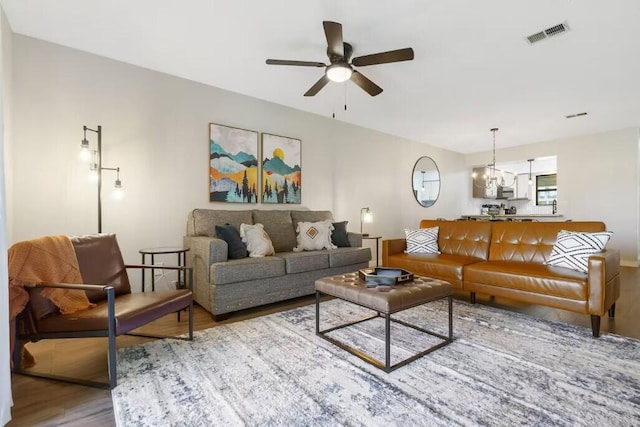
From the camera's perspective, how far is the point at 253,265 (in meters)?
2.86

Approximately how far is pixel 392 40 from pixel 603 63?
2.31 metres

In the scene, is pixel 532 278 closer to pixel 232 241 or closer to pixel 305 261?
pixel 305 261

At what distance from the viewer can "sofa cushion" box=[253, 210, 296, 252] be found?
3779 millimetres

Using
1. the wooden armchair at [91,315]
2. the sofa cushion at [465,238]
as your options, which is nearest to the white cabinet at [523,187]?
the sofa cushion at [465,238]

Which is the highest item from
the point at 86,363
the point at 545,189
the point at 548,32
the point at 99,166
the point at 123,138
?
the point at 548,32

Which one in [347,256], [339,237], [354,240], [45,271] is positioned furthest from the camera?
[354,240]

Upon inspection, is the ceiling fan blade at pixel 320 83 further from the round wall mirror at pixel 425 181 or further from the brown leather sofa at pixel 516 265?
the round wall mirror at pixel 425 181

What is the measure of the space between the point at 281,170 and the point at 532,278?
10.5ft

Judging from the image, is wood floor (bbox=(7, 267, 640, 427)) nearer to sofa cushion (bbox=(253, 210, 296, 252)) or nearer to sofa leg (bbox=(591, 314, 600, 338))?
sofa leg (bbox=(591, 314, 600, 338))

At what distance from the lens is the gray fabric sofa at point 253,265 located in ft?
8.91

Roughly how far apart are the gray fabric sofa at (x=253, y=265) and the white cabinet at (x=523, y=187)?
6789mm

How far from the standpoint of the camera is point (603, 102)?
4.16 meters

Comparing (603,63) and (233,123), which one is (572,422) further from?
(233,123)

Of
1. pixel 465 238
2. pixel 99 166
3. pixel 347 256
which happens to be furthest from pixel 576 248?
pixel 99 166
